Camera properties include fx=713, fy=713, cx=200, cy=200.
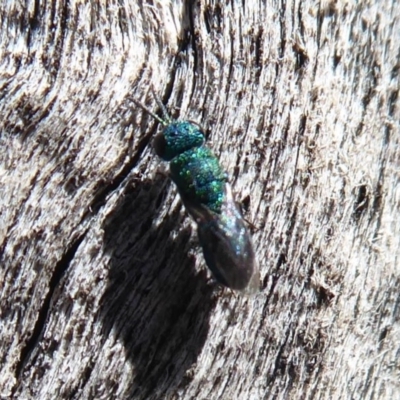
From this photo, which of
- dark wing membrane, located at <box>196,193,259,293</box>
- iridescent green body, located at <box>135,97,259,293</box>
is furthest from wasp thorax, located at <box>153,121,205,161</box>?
dark wing membrane, located at <box>196,193,259,293</box>

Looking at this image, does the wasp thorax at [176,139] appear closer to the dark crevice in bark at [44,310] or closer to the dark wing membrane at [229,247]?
the dark wing membrane at [229,247]

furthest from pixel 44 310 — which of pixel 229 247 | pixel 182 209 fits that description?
pixel 229 247

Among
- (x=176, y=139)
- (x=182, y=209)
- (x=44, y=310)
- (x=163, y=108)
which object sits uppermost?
(x=163, y=108)

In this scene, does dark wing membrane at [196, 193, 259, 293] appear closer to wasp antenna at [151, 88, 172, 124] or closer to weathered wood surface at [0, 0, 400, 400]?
weathered wood surface at [0, 0, 400, 400]

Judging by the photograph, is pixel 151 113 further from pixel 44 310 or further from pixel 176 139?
pixel 44 310

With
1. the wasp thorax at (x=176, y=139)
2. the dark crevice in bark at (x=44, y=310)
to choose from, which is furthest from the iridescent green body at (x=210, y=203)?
the dark crevice in bark at (x=44, y=310)

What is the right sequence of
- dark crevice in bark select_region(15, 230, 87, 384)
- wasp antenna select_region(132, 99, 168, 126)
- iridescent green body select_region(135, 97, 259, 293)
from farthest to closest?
iridescent green body select_region(135, 97, 259, 293)
wasp antenna select_region(132, 99, 168, 126)
dark crevice in bark select_region(15, 230, 87, 384)

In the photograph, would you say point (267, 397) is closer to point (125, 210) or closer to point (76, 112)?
point (125, 210)
